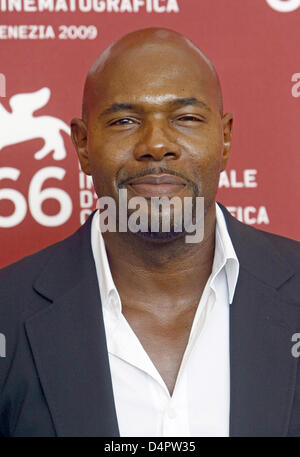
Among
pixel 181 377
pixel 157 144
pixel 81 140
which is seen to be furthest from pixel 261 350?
pixel 81 140

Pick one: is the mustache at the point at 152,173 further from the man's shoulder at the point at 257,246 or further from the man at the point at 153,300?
the man's shoulder at the point at 257,246

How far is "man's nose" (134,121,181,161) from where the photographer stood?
4.74 ft

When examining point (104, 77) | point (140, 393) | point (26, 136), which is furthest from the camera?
point (26, 136)

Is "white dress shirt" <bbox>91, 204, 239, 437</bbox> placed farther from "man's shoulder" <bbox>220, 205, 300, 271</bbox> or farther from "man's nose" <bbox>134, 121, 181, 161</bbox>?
"man's nose" <bbox>134, 121, 181, 161</bbox>

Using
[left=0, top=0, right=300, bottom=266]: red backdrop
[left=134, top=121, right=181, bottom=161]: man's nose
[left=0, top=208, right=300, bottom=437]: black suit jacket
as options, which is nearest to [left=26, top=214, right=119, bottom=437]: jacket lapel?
[left=0, top=208, right=300, bottom=437]: black suit jacket

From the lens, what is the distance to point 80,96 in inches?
78.2

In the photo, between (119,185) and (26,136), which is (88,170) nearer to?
(119,185)

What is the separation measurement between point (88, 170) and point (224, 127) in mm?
264

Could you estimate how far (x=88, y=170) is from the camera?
1624mm

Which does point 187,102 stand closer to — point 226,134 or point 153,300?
point 226,134

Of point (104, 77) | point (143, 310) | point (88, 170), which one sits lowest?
point (143, 310)

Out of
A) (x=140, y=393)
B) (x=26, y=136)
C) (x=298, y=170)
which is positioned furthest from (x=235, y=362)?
(x=26, y=136)

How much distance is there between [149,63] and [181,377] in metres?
0.54

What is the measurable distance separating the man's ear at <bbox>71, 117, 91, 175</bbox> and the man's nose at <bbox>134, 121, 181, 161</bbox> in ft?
0.58
